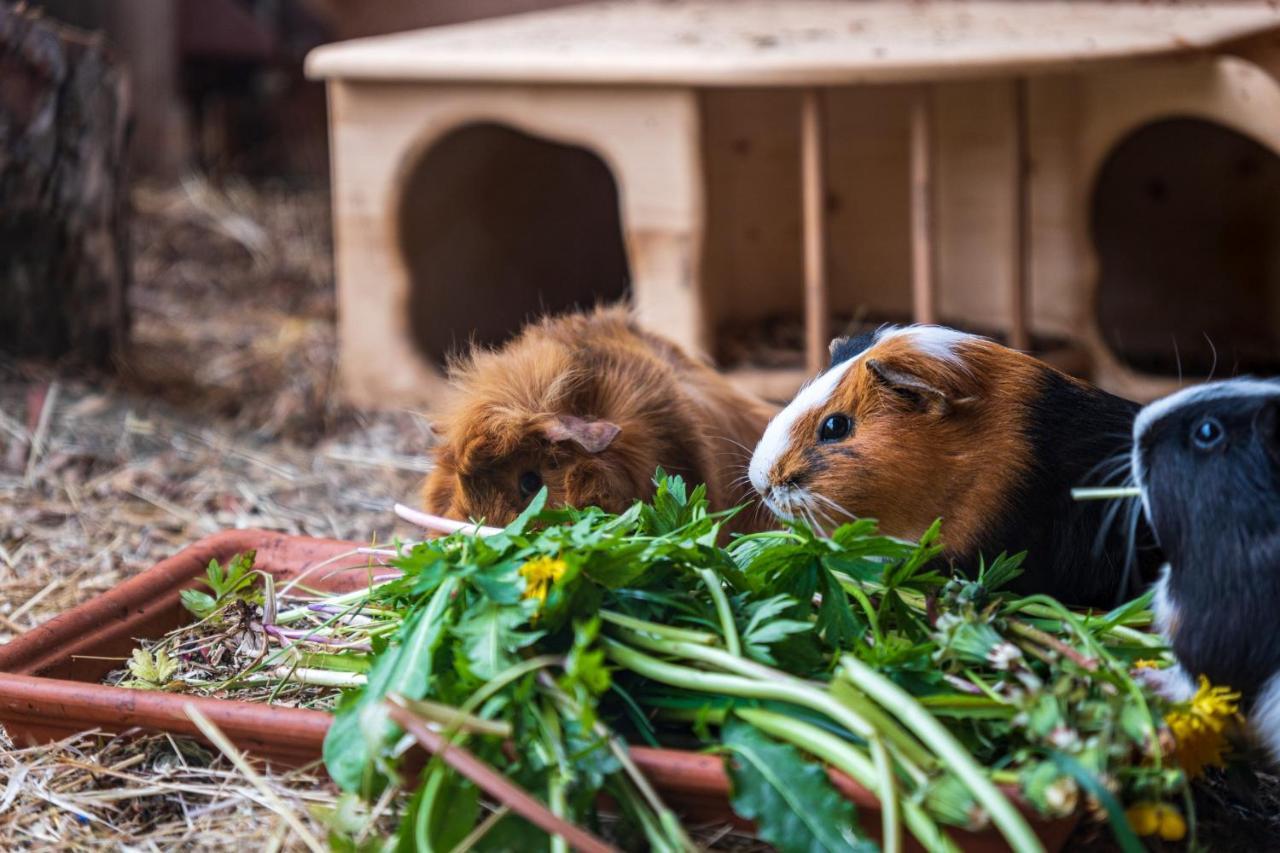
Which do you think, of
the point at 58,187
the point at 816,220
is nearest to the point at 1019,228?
the point at 816,220

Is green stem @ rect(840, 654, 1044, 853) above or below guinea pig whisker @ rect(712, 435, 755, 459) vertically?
below

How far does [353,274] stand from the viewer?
138 inches

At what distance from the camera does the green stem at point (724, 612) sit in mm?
1404

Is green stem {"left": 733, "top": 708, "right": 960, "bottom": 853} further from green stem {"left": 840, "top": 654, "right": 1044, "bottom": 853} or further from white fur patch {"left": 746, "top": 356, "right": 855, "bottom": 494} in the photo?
white fur patch {"left": 746, "top": 356, "right": 855, "bottom": 494}

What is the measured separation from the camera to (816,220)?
10.1 feet

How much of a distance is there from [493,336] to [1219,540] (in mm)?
2792

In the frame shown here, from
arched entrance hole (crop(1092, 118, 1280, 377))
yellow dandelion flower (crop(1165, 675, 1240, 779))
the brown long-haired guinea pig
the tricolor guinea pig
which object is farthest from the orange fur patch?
arched entrance hole (crop(1092, 118, 1280, 377))

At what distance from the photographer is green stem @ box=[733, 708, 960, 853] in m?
1.23

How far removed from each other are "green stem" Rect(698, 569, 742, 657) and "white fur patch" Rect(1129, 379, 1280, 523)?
491mm

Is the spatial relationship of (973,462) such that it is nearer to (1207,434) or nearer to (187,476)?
(1207,434)

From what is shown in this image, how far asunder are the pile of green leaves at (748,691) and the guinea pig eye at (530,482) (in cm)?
44

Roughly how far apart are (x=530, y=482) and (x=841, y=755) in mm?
834

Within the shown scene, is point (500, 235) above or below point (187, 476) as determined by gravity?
above

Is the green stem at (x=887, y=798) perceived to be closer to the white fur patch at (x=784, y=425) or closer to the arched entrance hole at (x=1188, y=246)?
the white fur patch at (x=784, y=425)
